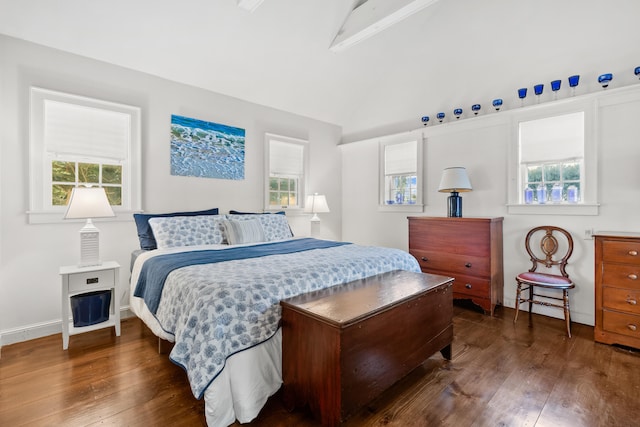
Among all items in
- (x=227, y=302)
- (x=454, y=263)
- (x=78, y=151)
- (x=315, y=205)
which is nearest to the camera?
(x=227, y=302)

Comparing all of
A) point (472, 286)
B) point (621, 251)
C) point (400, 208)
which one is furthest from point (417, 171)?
point (621, 251)

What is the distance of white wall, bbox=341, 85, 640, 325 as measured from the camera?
276cm

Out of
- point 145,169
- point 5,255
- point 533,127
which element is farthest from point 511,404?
point 5,255

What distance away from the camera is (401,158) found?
4500 millimetres

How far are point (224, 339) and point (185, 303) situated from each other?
37 cm

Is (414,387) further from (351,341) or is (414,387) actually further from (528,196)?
(528,196)

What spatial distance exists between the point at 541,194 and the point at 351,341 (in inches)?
118

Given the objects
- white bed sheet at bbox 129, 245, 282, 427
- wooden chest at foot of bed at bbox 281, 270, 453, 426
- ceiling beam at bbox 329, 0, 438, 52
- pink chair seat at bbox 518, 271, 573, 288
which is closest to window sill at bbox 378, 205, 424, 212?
A: pink chair seat at bbox 518, 271, 573, 288

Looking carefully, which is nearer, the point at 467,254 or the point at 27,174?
the point at 27,174

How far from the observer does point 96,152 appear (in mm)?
3004

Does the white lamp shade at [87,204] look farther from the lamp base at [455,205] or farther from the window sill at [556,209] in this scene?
the window sill at [556,209]

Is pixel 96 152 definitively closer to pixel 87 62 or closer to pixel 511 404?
pixel 87 62

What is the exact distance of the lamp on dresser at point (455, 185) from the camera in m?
3.44

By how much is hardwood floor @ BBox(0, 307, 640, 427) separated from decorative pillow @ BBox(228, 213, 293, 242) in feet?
4.63
